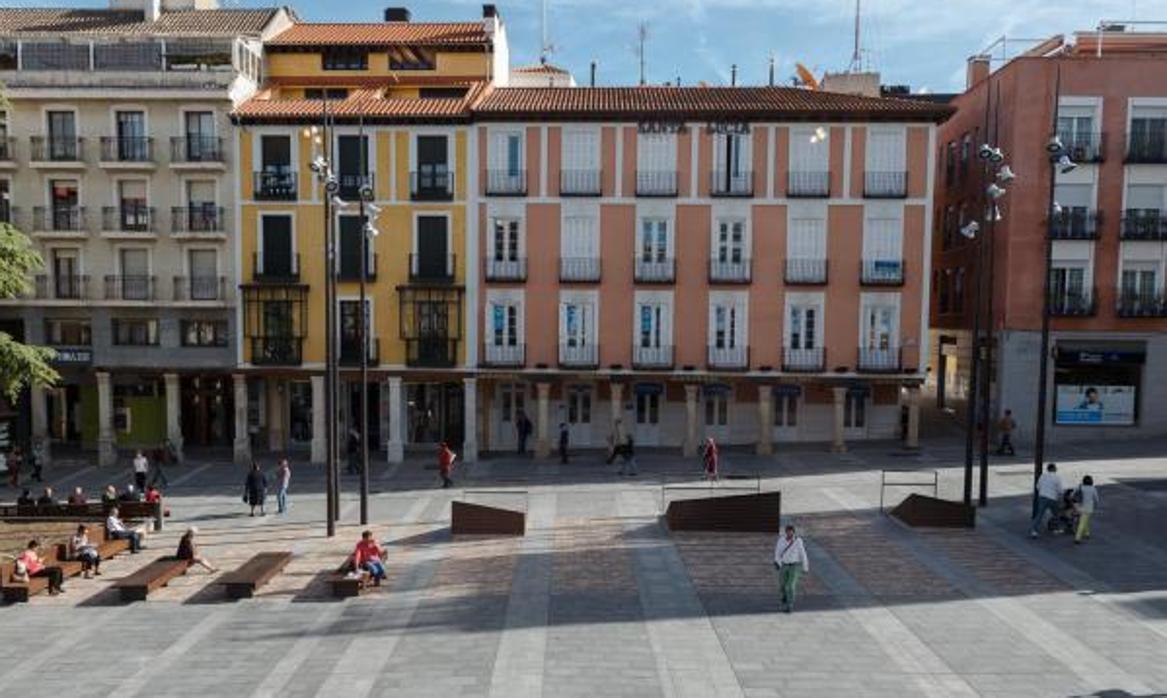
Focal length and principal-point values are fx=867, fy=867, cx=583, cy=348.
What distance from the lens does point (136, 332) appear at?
113 ft

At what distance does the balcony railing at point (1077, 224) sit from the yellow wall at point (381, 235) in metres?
23.0

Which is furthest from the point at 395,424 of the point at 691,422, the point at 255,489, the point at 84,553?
the point at 84,553

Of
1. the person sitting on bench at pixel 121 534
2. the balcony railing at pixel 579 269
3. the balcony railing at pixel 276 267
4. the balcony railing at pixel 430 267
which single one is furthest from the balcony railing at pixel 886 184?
the person sitting on bench at pixel 121 534

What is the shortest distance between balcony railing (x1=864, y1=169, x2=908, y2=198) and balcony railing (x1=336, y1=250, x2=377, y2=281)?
61.8ft

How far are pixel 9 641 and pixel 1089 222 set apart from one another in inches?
A: 1418

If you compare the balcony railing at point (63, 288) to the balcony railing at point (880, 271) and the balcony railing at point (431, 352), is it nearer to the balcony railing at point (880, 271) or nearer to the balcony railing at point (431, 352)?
the balcony railing at point (431, 352)

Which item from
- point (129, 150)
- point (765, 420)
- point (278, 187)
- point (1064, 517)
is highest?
point (129, 150)

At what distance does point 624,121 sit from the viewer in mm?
32688

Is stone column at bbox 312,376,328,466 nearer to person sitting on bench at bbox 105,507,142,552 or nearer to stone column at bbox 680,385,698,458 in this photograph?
person sitting on bench at bbox 105,507,142,552

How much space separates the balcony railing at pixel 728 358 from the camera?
3309cm

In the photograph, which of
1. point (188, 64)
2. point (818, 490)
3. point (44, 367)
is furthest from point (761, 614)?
point (188, 64)

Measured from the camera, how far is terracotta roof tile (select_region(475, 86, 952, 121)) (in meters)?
31.9

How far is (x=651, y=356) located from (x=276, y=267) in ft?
49.2

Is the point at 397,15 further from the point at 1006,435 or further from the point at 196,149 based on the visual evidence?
the point at 1006,435
